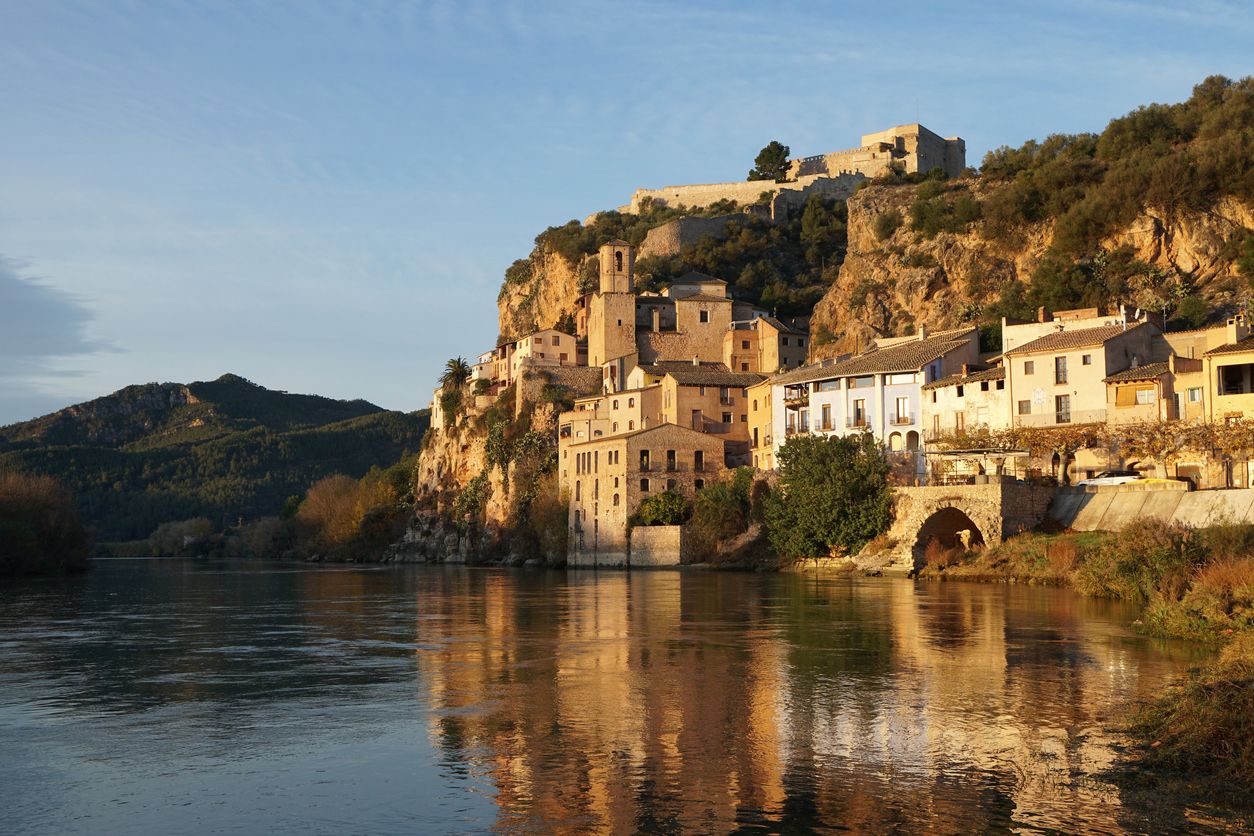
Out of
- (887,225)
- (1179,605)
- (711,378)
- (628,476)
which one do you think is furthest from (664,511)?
(1179,605)

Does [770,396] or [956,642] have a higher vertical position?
[770,396]

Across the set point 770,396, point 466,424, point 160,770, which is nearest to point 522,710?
point 160,770

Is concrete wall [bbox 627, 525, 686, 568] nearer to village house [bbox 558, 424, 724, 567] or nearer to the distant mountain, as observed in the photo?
village house [bbox 558, 424, 724, 567]

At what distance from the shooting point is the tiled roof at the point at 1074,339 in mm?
59312

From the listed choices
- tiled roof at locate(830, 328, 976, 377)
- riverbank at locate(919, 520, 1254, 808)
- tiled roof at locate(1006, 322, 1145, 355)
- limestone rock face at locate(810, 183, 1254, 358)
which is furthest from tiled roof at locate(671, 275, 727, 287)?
riverbank at locate(919, 520, 1254, 808)

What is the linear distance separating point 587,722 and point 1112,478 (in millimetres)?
39193

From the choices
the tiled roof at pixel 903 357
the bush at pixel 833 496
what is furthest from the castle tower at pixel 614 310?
the bush at pixel 833 496

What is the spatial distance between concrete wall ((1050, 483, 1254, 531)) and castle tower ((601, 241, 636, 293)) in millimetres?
50440

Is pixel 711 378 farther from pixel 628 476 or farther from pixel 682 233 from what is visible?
pixel 682 233

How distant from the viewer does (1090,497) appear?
1972 inches

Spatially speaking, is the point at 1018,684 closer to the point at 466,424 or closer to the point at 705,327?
the point at 705,327

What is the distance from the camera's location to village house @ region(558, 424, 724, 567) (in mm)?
72688

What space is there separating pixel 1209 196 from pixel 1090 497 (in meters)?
36.8

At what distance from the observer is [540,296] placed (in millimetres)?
122125
